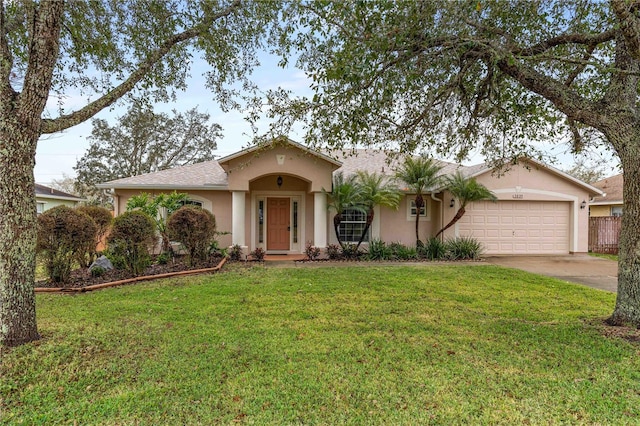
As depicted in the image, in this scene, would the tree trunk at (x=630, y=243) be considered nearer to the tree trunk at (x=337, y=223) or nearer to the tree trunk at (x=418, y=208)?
the tree trunk at (x=418, y=208)

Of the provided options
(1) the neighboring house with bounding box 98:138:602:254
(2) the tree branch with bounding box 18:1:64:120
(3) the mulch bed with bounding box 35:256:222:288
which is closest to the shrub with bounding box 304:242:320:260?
(1) the neighboring house with bounding box 98:138:602:254

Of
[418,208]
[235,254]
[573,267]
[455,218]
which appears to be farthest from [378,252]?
[573,267]

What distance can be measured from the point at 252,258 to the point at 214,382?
8784mm

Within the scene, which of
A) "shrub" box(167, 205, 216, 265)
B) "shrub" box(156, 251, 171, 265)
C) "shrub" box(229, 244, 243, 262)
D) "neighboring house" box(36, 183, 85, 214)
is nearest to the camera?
"shrub" box(167, 205, 216, 265)

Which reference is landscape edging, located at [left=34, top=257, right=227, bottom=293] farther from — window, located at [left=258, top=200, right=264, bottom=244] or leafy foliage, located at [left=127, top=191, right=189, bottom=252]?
window, located at [left=258, top=200, right=264, bottom=244]

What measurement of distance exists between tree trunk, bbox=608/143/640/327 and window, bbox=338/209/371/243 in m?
9.27

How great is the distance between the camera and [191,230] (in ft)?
32.0

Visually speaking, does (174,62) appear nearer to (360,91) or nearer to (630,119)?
(360,91)

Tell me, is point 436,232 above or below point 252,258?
above

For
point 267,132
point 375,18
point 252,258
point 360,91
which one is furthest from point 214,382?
point 252,258

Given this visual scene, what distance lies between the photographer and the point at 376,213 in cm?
1394

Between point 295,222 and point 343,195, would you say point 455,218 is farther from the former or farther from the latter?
point 295,222

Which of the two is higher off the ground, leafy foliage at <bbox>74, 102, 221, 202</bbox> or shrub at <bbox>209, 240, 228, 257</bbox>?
leafy foliage at <bbox>74, 102, 221, 202</bbox>

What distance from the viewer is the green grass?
298 cm
